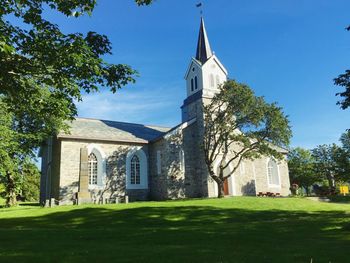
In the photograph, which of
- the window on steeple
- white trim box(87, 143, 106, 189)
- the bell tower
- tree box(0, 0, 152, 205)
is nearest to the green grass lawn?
tree box(0, 0, 152, 205)

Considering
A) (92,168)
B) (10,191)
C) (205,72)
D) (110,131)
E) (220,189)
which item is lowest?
(220,189)

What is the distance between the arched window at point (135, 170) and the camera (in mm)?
31625

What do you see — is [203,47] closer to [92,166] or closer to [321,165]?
[92,166]

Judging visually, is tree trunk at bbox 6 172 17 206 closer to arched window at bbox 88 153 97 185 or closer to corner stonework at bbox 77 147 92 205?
arched window at bbox 88 153 97 185

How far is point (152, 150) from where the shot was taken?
32.8 meters

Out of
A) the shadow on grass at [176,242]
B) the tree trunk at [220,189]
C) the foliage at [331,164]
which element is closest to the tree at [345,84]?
the shadow on grass at [176,242]

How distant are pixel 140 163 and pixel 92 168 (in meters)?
4.60

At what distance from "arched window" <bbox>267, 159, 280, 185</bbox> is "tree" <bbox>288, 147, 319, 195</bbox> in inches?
514

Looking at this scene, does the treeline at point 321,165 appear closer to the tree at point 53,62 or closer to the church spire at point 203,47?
the church spire at point 203,47

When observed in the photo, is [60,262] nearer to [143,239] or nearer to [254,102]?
[143,239]

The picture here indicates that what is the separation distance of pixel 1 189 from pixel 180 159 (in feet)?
82.7

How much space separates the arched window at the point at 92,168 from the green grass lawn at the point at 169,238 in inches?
298

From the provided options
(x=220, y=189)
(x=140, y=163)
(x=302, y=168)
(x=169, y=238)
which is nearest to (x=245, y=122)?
(x=220, y=189)

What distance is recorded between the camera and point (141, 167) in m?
32.2
